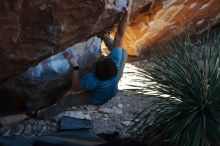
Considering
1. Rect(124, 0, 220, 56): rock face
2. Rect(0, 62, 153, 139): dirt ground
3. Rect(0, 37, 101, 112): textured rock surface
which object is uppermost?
Rect(124, 0, 220, 56): rock face

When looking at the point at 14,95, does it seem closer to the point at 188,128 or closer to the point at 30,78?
the point at 30,78

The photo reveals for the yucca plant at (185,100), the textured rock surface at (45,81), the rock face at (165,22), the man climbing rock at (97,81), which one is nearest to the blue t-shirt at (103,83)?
the man climbing rock at (97,81)

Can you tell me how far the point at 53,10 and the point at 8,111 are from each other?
1.89 m

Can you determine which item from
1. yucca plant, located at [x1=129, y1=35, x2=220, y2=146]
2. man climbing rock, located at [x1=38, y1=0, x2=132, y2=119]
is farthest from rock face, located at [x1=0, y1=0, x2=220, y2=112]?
yucca plant, located at [x1=129, y1=35, x2=220, y2=146]

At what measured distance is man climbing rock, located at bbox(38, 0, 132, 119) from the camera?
20.0 ft

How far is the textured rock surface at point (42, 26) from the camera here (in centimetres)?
477

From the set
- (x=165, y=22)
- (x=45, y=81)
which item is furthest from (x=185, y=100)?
(x=165, y=22)

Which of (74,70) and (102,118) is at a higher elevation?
(74,70)

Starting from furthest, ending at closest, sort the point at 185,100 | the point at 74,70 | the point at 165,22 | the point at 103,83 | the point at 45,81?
the point at 165,22 < the point at 103,83 < the point at 74,70 < the point at 45,81 < the point at 185,100

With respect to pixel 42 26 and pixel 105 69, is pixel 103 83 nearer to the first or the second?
pixel 105 69

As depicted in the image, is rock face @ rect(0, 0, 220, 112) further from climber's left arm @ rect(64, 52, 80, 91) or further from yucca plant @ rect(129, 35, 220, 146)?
yucca plant @ rect(129, 35, 220, 146)

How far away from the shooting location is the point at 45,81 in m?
6.01

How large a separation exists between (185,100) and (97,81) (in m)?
1.59

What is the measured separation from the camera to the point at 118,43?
6270 millimetres
